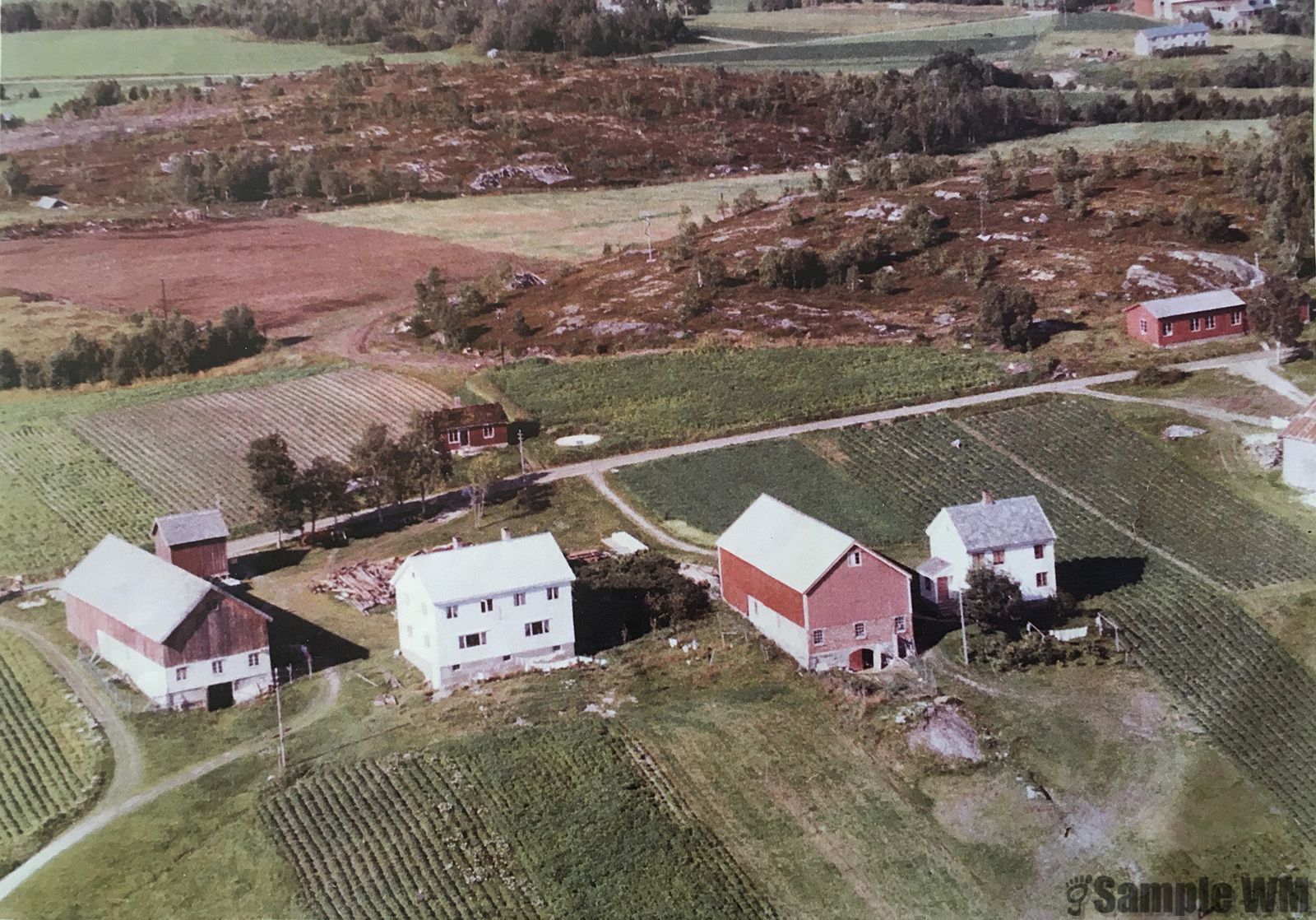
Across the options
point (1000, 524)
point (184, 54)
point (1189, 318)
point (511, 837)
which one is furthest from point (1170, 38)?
point (511, 837)

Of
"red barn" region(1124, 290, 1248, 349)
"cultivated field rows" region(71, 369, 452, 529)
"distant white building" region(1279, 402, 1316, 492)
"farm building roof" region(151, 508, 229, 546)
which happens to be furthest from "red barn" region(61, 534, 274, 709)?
"red barn" region(1124, 290, 1248, 349)

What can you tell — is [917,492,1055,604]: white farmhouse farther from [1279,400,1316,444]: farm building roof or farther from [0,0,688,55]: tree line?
[0,0,688,55]: tree line

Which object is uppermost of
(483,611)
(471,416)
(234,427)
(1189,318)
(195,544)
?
(1189,318)

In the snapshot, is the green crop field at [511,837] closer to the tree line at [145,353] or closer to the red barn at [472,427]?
the red barn at [472,427]

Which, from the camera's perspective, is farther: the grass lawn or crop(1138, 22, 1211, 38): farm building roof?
crop(1138, 22, 1211, 38): farm building roof

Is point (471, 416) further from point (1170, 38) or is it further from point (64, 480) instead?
point (1170, 38)
